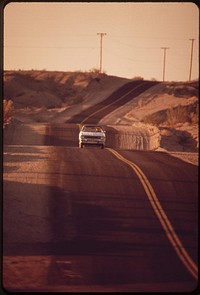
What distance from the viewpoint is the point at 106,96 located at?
82.3 meters

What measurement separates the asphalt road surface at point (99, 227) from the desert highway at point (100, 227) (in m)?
0.02

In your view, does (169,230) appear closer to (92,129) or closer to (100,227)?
(100,227)

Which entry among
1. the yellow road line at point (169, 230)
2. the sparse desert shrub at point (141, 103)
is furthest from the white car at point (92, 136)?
the sparse desert shrub at point (141, 103)

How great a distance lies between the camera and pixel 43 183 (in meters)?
17.3

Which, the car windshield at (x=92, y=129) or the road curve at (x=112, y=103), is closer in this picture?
the car windshield at (x=92, y=129)

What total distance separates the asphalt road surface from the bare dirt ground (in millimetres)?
7551

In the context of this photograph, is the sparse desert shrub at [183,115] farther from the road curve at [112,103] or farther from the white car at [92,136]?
the white car at [92,136]

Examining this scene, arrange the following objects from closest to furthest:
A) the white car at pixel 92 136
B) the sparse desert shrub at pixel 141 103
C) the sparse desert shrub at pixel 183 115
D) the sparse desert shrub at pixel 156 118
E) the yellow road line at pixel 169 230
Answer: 1. the yellow road line at pixel 169 230
2. the white car at pixel 92 136
3. the sparse desert shrub at pixel 183 115
4. the sparse desert shrub at pixel 156 118
5. the sparse desert shrub at pixel 141 103

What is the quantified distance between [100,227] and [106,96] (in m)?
70.5

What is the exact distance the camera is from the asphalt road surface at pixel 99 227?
9.30 meters

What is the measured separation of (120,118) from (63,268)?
5052 cm

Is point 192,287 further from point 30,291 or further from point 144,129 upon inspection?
point 144,129

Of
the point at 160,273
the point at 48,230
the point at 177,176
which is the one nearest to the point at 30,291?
the point at 160,273

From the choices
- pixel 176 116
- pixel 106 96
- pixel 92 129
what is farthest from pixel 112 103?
pixel 92 129
